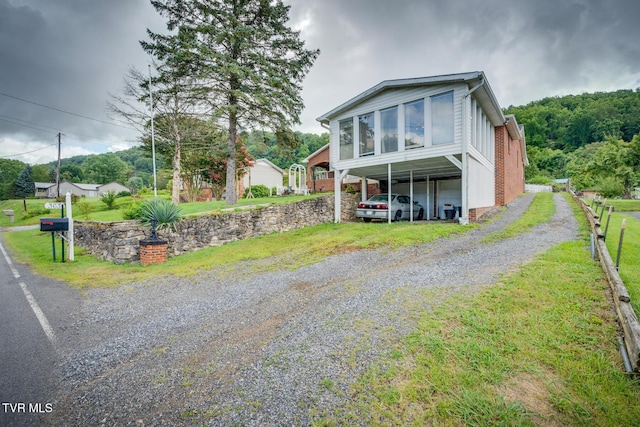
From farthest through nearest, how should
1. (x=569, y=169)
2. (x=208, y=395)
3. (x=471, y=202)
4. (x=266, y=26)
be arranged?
(x=569, y=169) → (x=266, y=26) → (x=471, y=202) → (x=208, y=395)

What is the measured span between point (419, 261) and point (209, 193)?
81.6 ft

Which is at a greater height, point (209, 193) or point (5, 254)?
point (209, 193)

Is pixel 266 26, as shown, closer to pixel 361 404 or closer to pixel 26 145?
pixel 361 404

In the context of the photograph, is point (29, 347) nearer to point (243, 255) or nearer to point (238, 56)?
point (243, 255)

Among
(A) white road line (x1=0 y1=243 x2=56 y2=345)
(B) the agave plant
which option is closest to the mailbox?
(A) white road line (x1=0 y1=243 x2=56 y2=345)

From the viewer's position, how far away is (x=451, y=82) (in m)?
9.77

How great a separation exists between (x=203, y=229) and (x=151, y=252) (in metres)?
1.96

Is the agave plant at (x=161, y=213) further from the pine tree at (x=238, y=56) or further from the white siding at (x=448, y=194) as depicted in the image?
the white siding at (x=448, y=194)

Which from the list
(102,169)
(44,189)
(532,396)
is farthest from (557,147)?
(44,189)

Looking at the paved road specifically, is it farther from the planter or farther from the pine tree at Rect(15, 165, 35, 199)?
the pine tree at Rect(15, 165, 35, 199)

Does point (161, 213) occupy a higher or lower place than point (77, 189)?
lower

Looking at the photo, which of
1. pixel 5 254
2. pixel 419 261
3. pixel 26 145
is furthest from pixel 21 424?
pixel 26 145

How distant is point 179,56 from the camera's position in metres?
12.2

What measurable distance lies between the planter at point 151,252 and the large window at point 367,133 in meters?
8.99
